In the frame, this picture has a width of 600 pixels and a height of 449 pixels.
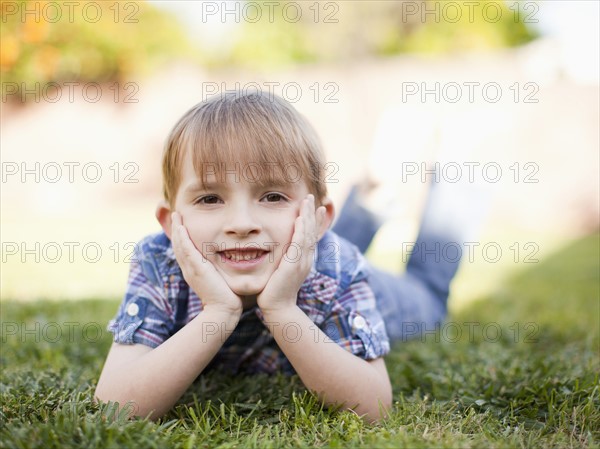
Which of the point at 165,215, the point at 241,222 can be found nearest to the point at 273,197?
the point at 241,222

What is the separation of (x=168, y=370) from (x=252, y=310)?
1.44 feet

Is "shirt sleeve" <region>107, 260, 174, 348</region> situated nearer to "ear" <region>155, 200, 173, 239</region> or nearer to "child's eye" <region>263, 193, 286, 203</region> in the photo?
"ear" <region>155, 200, 173, 239</region>

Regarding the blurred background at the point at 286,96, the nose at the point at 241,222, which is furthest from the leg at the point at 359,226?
the blurred background at the point at 286,96

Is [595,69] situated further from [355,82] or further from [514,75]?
[355,82]

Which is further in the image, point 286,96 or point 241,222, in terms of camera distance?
point 286,96

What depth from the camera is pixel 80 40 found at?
439 inches

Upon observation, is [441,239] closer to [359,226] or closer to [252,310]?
[359,226]

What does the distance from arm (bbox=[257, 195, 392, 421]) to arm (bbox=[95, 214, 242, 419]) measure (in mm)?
114

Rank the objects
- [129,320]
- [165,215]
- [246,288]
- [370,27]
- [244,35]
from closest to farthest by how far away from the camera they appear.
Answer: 1. [246,288]
2. [129,320]
3. [165,215]
4. [244,35]
5. [370,27]

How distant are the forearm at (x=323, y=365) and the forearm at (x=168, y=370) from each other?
15 cm

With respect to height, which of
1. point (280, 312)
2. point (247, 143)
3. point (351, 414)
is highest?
point (247, 143)

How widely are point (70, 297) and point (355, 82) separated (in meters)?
8.15

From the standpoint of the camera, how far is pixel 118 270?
5121mm

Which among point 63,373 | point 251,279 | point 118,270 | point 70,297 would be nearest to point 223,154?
point 251,279
